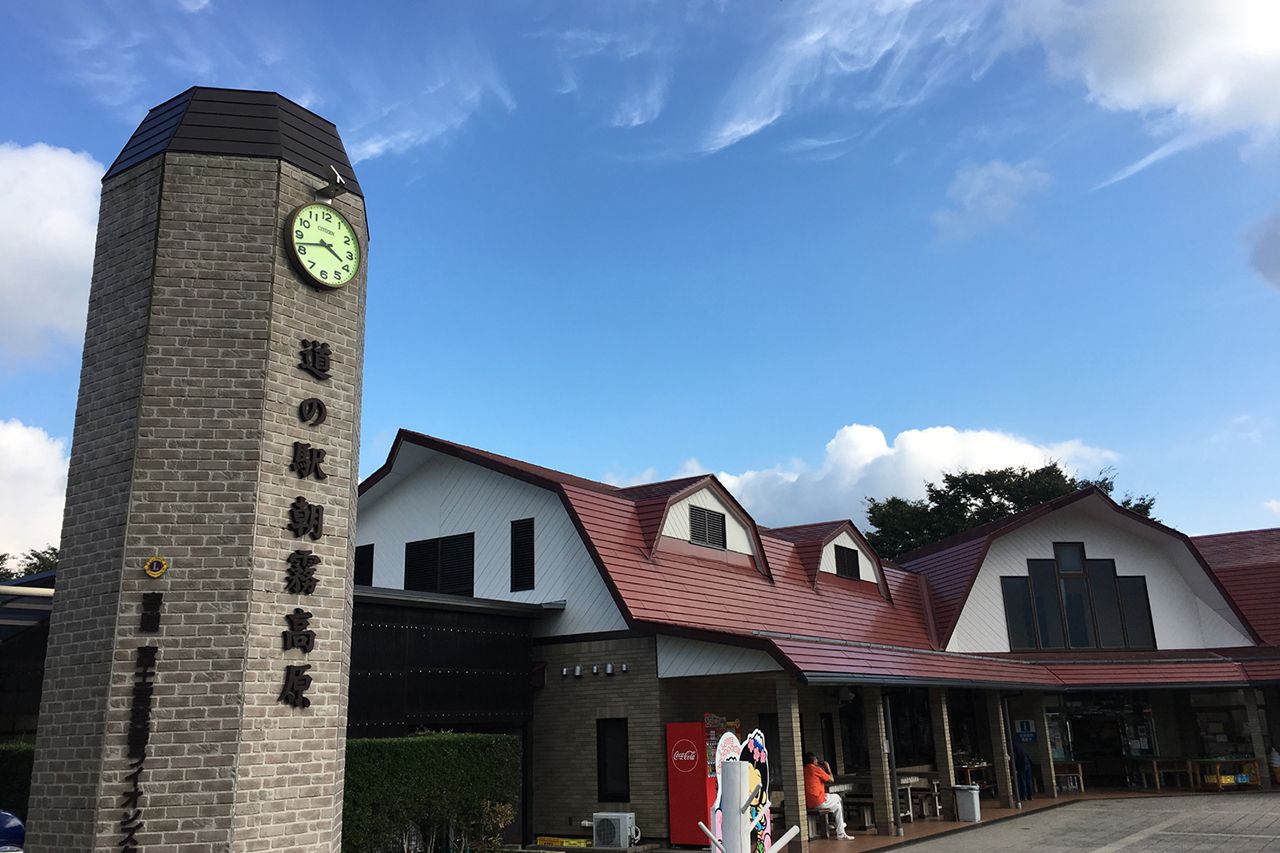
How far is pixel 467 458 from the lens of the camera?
20.1 metres

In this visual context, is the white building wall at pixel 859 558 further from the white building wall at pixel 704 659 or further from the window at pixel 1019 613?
the white building wall at pixel 704 659

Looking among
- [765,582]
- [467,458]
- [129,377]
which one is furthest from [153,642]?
[765,582]

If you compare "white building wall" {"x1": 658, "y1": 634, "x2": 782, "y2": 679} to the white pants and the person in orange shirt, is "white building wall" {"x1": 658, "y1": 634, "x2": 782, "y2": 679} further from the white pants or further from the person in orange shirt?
the white pants

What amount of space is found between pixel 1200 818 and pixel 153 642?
17149 millimetres

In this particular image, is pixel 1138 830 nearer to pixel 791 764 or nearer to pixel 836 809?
pixel 836 809

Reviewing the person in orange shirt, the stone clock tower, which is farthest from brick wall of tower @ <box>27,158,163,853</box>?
the person in orange shirt

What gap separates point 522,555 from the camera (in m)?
19.3

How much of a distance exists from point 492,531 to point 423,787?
677 centimetres

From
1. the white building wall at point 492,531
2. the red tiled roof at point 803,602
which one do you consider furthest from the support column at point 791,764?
the white building wall at point 492,531

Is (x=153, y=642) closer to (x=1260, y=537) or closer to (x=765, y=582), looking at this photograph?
(x=765, y=582)

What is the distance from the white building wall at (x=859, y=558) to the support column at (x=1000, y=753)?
16.0 ft

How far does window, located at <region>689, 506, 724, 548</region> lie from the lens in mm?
20594

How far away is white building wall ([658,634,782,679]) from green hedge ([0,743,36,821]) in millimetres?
9051

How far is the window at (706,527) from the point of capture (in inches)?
811
